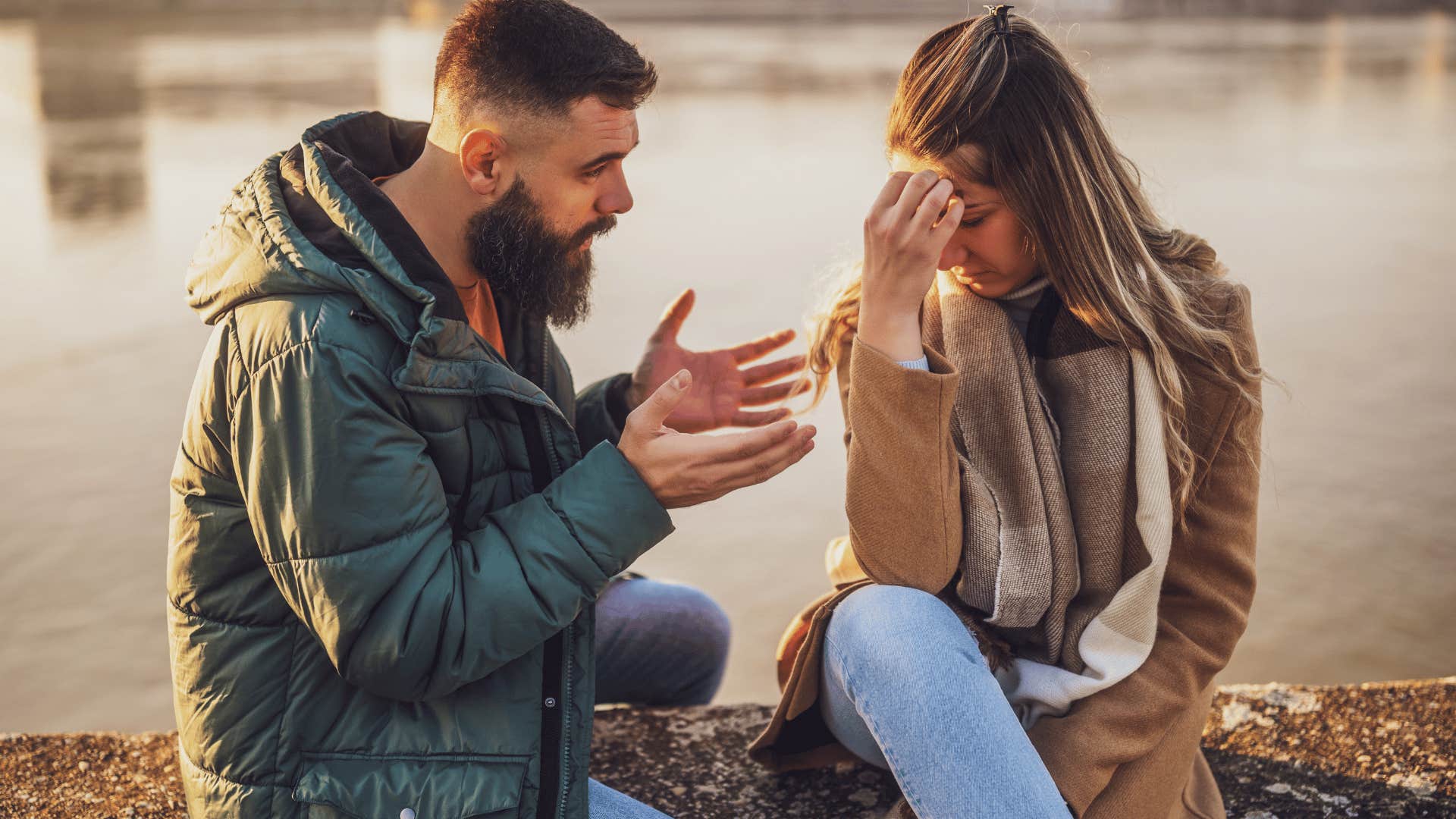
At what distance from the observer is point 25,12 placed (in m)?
28.5

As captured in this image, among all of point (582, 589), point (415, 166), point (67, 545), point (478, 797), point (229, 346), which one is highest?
point (415, 166)

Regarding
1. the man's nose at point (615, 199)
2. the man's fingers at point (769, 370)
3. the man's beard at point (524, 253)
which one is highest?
the man's nose at point (615, 199)

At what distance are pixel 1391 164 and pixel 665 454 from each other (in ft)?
33.7

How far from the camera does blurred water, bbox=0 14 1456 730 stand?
14.5 ft

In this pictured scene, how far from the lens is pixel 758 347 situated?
2.61m

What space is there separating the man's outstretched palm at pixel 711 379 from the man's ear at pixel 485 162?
20.9 inches

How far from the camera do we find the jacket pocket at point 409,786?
5.80 ft

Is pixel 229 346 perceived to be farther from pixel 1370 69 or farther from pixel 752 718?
pixel 1370 69

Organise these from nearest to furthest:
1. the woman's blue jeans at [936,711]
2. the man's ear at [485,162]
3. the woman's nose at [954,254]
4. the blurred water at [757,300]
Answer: the woman's blue jeans at [936,711] < the man's ear at [485,162] < the woman's nose at [954,254] < the blurred water at [757,300]

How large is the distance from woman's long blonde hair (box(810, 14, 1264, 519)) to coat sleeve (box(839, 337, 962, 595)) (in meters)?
0.31

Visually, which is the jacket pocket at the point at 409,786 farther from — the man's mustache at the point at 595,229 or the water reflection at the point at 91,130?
the water reflection at the point at 91,130

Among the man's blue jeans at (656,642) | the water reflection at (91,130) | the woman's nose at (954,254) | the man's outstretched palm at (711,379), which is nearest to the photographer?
the woman's nose at (954,254)

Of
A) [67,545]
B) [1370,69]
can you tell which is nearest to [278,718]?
[67,545]

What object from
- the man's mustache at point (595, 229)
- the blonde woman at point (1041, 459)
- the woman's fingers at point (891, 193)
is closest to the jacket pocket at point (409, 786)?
the blonde woman at point (1041, 459)
